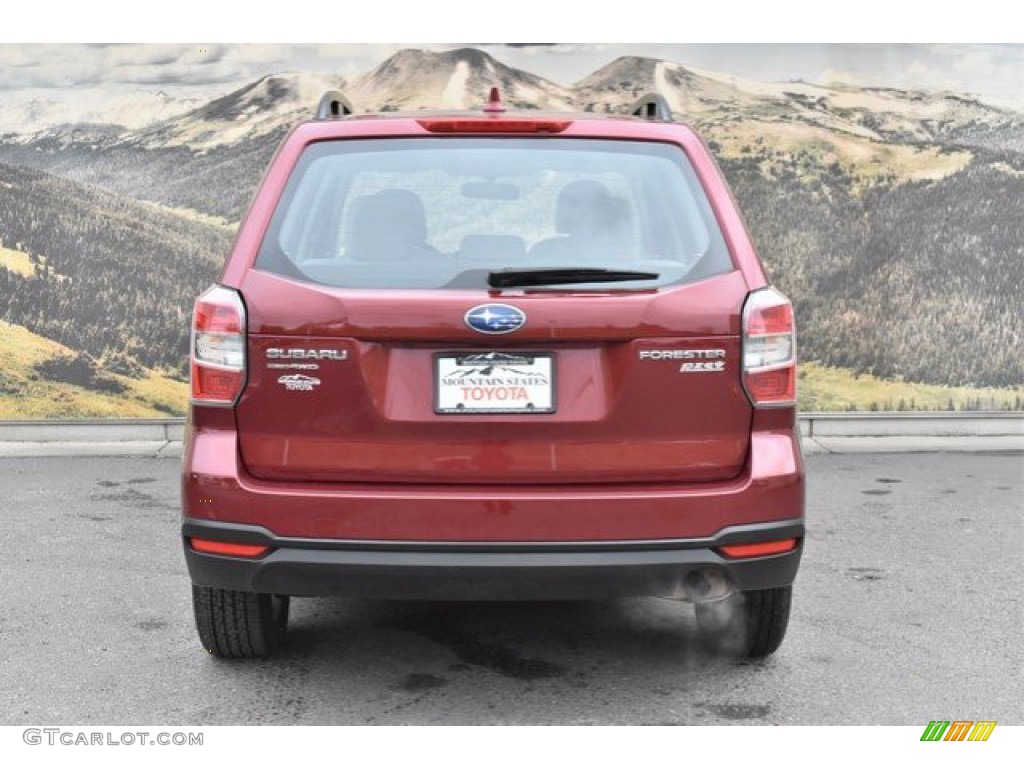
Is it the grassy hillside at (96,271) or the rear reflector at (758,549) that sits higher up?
the rear reflector at (758,549)

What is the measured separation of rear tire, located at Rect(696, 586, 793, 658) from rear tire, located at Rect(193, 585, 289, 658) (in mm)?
1519

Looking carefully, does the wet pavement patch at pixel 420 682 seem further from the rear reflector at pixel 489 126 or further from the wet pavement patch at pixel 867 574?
the wet pavement patch at pixel 867 574

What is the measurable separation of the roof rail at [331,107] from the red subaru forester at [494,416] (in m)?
0.57

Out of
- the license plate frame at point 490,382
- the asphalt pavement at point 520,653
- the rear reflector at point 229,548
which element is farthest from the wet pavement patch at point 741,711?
the rear reflector at point 229,548

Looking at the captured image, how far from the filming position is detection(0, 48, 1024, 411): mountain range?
10.3 m

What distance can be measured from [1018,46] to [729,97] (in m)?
2.42

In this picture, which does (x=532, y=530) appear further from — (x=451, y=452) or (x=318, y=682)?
(x=318, y=682)

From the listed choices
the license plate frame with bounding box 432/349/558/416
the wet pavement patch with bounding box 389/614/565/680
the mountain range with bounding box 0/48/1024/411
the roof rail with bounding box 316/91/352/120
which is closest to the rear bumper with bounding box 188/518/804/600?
the license plate frame with bounding box 432/349/558/416

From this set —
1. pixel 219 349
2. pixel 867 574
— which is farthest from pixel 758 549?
pixel 867 574

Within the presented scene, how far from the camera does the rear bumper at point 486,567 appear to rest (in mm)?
3439

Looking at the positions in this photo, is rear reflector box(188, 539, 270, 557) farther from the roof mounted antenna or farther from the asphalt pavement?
the roof mounted antenna

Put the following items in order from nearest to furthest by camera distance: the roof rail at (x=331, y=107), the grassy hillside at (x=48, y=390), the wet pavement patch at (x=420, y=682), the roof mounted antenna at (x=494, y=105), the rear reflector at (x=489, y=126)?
1. the rear reflector at (x=489, y=126)
2. the wet pavement patch at (x=420, y=682)
3. the roof mounted antenna at (x=494, y=105)
4. the roof rail at (x=331, y=107)
5. the grassy hillside at (x=48, y=390)

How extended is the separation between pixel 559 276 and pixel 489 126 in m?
0.60

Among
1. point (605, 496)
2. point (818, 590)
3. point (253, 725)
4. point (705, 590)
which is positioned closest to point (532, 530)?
point (605, 496)
